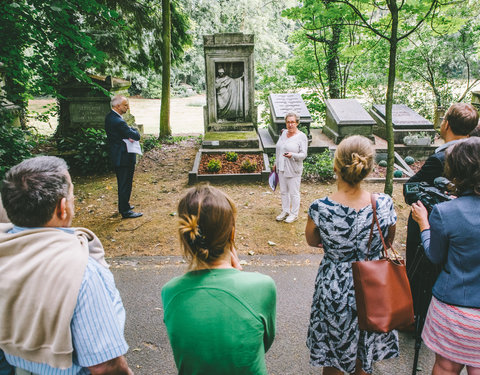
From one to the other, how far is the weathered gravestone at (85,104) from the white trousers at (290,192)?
229 inches

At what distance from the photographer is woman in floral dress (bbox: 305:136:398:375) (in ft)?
6.83

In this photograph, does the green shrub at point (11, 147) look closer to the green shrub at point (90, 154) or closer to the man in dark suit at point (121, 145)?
the man in dark suit at point (121, 145)

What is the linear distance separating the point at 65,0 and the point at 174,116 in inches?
599

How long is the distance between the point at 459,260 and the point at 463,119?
137cm

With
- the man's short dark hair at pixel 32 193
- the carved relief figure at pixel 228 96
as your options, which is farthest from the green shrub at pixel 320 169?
the man's short dark hair at pixel 32 193

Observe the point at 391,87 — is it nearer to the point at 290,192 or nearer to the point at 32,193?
the point at 290,192

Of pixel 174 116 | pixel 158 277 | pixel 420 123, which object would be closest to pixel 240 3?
pixel 174 116

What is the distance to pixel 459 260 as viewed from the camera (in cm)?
182

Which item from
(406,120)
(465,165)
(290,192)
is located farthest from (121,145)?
(406,120)

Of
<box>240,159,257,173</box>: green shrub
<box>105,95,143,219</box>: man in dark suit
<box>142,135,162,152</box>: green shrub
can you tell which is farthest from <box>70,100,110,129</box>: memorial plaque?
<box>240,159,257,173</box>: green shrub

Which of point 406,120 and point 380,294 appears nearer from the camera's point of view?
point 380,294

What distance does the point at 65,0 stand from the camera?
5.48 m

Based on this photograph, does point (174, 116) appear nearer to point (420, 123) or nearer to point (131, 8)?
point (131, 8)

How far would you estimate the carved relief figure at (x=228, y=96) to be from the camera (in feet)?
32.5
